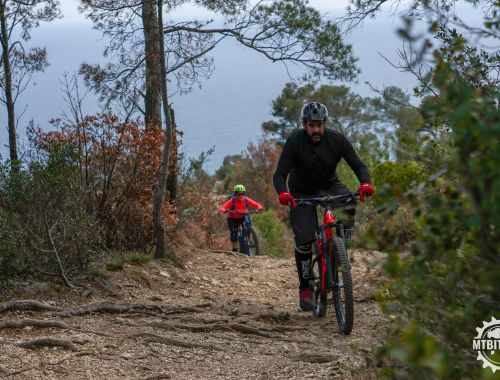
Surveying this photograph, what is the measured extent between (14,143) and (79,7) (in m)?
3.22

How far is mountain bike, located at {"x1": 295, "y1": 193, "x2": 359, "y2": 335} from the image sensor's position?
6.60 m

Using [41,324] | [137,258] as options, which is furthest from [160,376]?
[137,258]

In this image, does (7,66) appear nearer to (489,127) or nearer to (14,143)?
(14,143)

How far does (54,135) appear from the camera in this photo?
12.4 metres

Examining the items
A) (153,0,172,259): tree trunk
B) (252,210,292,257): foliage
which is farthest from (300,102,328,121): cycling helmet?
(252,210,292,257): foliage

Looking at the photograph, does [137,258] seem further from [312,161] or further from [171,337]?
[312,161]

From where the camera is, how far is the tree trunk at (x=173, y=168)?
12836 millimetres

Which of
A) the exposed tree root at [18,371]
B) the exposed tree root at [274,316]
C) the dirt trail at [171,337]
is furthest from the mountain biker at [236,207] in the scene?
the exposed tree root at [18,371]

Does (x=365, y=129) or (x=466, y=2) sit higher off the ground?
(x=365, y=129)

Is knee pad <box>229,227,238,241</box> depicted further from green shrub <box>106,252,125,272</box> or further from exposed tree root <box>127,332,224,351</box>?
exposed tree root <box>127,332,224,351</box>

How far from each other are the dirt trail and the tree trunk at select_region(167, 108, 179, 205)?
3452 millimetres

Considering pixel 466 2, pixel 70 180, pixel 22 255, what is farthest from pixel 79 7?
pixel 466 2

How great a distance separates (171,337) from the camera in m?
6.70

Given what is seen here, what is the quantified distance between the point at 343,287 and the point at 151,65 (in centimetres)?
662
